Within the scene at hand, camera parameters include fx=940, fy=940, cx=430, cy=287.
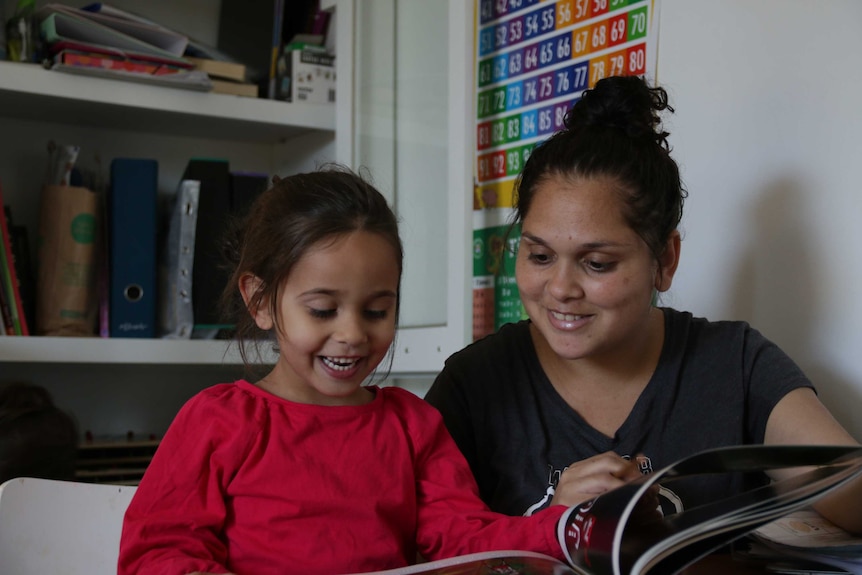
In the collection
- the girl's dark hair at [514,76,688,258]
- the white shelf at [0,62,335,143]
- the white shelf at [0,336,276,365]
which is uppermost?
the white shelf at [0,62,335,143]

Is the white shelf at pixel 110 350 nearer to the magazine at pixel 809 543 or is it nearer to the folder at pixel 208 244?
the folder at pixel 208 244

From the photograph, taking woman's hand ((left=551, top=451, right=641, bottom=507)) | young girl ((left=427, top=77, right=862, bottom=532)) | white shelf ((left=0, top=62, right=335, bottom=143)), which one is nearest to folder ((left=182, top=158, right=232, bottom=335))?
white shelf ((left=0, top=62, right=335, bottom=143))

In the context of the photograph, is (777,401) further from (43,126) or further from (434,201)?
(43,126)

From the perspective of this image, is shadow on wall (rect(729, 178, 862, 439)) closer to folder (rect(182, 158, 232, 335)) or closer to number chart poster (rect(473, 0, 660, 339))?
number chart poster (rect(473, 0, 660, 339))

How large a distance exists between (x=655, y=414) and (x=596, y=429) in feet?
0.24

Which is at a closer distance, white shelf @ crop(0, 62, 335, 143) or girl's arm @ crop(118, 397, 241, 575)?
girl's arm @ crop(118, 397, 241, 575)

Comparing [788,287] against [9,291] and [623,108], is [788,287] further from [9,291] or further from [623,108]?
[9,291]

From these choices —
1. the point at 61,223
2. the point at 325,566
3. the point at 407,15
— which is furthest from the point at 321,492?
the point at 407,15

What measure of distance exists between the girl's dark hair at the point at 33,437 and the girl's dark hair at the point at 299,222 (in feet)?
2.51

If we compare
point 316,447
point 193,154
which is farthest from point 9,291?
point 316,447

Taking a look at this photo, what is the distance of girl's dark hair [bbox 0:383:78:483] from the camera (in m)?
1.60

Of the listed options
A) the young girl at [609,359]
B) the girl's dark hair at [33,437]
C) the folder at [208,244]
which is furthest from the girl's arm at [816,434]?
the folder at [208,244]

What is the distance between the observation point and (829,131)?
1246 millimetres

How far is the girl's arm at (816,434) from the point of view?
950mm
